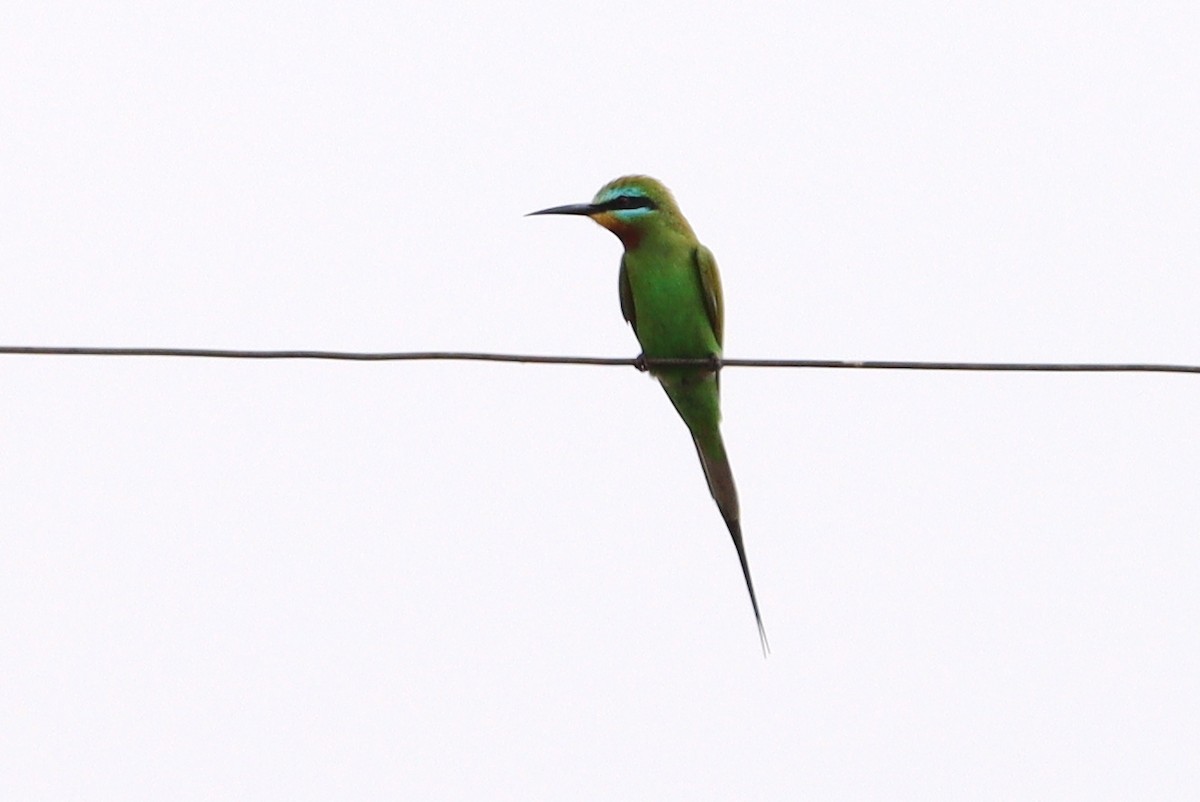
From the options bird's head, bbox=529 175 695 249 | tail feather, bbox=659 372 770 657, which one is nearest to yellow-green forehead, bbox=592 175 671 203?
bird's head, bbox=529 175 695 249

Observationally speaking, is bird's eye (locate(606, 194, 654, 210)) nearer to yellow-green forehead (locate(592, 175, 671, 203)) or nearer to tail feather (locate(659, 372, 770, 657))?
yellow-green forehead (locate(592, 175, 671, 203))

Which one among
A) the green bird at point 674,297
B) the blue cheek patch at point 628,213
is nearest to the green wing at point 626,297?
the green bird at point 674,297

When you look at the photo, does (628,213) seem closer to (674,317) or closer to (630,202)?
(630,202)

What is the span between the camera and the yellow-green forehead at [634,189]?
20.6 feet

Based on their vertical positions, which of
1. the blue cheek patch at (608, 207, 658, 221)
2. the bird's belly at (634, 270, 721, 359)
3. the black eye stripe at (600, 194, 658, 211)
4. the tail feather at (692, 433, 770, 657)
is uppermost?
the black eye stripe at (600, 194, 658, 211)

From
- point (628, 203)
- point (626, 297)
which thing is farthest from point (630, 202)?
point (626, 297)

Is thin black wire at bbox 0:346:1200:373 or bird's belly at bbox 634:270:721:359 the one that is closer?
thin black wire at bbox 0:346:1200:373

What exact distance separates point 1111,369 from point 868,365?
1.81ft

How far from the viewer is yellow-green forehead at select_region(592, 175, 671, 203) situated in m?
6.28

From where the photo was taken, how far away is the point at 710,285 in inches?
248

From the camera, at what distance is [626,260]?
6.34m

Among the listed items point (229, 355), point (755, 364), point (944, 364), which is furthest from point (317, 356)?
point (944, 364)

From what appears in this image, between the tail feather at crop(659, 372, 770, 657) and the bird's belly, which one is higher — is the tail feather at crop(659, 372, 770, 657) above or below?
below

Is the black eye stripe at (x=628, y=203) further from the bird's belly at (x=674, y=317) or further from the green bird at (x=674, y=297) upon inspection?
the bird's belly at (x=674, y=317)
